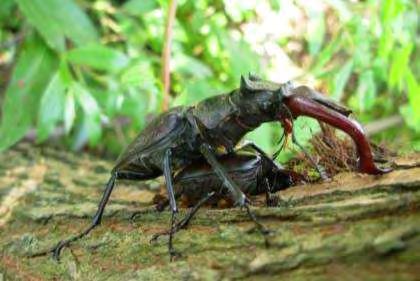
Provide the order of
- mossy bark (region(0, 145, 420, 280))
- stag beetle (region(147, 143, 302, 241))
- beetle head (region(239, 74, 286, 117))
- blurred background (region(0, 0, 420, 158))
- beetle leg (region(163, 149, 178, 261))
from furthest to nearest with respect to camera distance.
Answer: blurred background (region(0, 0, 420, 158)) < stag beetle (region(147, 143, 302, 241)) < beetle head (region(239, 74, 286, 117)) < beetle leg (region(163, 149, 178, 261)) < mossy bark (region(0, 145, 420, 280))

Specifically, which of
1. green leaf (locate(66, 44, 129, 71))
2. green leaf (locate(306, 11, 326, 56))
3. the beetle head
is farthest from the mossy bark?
green leaf (locate(306, 11, 326, 56))

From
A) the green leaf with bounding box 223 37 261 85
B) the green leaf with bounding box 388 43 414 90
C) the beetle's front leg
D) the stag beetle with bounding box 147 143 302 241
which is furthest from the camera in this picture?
the green leaf with bounding box 223 37 261 85

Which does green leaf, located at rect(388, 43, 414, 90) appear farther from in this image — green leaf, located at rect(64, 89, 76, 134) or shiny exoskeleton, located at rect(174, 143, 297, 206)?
green leaf, located at rect(64, 89, 76, 134)

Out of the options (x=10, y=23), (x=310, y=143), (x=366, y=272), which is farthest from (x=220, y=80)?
(x=366, y=272)

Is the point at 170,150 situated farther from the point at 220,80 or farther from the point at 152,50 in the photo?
the point at 152,50

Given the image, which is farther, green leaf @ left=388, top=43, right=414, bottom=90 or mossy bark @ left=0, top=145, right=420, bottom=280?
green leaf @ left=388, top=43, right=414, bottom=90

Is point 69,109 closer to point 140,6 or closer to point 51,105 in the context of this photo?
point 51,105

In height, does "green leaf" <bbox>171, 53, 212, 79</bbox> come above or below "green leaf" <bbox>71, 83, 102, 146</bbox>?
above
